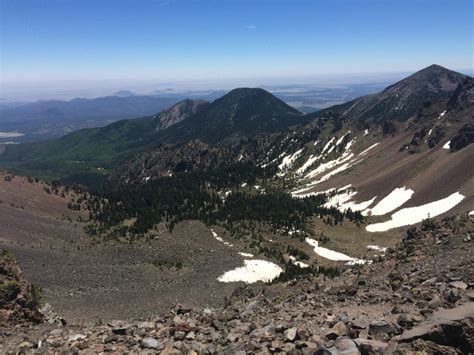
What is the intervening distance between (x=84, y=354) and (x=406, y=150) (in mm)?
164501

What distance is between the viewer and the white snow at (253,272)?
175 feet

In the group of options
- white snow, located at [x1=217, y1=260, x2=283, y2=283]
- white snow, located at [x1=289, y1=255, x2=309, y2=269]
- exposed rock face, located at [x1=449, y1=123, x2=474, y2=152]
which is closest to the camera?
white snow, located at [x1=217, y1=260, x2=283, y2=283]

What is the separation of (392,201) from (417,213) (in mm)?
15940

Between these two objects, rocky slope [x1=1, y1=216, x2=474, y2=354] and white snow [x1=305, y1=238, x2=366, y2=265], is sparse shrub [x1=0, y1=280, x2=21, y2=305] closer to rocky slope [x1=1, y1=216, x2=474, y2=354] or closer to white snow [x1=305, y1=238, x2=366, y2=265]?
rocky slope [x1=1, y1=216, x2=474, y2=354]

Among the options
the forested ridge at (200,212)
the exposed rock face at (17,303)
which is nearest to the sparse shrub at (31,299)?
the exposed rock face at (17,303)

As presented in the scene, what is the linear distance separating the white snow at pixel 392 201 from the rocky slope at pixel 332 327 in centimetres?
8240

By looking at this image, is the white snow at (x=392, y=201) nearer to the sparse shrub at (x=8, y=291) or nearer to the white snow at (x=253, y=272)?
the white snow at (x=253, y=272)

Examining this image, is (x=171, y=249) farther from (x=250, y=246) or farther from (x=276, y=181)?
(x=276, y=181)

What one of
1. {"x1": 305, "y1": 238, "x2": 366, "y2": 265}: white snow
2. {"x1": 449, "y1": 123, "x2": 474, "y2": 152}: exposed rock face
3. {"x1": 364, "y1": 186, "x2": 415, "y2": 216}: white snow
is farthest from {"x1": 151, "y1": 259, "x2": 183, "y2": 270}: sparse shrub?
→ {"x1": 449, "y1": 123, "x2": 474, "y2": 152}: exposed rock face

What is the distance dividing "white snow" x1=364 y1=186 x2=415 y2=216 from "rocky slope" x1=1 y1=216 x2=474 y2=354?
82398 millimetres

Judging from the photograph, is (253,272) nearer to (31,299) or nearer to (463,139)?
(31,299)

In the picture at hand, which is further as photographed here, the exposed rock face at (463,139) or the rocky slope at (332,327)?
the exposed rock face at (463,139)

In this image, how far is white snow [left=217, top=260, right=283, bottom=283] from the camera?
5347cm

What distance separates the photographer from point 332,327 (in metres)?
14.9
